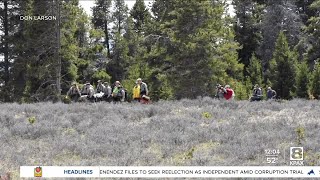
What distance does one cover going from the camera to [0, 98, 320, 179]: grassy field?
9.41m

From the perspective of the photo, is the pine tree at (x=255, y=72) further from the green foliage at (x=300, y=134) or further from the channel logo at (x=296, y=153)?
the channel logo at (x=296, y=153)

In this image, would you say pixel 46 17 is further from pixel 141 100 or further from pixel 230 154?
pixel 230 154

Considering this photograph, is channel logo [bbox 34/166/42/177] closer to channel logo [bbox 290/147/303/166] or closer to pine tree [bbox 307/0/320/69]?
channel logo [bbox 290/147/303/166]

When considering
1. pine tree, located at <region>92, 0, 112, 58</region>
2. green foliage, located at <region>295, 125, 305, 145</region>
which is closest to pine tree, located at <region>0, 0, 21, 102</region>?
pine tree, located at <region>92, 0, 112, 58</region>

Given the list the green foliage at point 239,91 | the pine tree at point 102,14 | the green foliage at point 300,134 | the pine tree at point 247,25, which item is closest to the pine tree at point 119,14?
the pine tree at point 102,14

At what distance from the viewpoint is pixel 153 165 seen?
8.91 metres

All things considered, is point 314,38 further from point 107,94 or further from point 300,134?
point 300,134

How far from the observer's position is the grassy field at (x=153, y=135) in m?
9.41

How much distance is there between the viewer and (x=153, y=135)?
1123cm

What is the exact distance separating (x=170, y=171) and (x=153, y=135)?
10.2 feet

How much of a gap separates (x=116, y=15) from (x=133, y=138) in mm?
44268

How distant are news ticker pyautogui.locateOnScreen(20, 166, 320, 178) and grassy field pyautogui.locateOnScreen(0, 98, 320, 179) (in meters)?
0.55

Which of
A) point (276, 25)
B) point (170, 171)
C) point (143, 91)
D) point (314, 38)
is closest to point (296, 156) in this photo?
point (170, 171)

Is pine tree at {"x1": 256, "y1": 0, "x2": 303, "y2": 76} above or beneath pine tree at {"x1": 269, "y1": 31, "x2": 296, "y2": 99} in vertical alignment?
above
